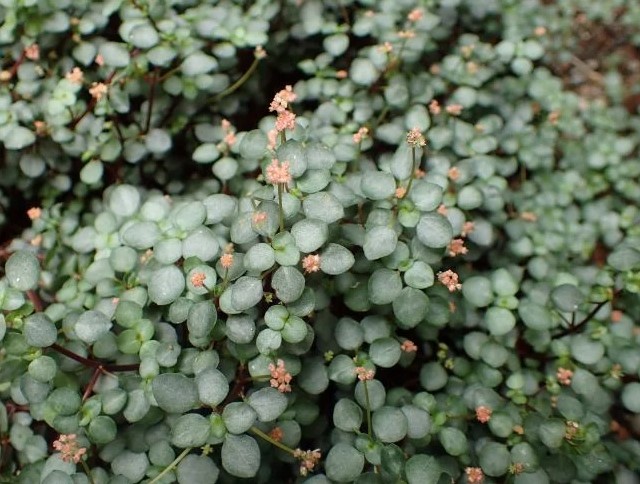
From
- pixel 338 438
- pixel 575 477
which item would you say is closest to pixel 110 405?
pixel 338 438

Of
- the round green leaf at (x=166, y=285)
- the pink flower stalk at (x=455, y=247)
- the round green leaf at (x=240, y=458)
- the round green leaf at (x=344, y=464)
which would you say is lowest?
the round green leaf at (x=344, y=464)

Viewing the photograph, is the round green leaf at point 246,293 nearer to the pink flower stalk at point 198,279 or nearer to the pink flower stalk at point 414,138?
the pink flower stalk at point 198,279

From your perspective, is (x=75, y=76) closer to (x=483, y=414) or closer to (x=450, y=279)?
(x=450, y=279)

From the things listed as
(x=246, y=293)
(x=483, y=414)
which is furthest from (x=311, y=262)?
(x=483, y=414)

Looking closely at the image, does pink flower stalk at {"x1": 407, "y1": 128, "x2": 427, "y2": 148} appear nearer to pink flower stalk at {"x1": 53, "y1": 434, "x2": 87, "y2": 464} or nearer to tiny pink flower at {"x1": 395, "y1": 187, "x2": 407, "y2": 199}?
tiny pink flower at {"x1": 395, "y1": 187, "x2": 407, "y2": 199}

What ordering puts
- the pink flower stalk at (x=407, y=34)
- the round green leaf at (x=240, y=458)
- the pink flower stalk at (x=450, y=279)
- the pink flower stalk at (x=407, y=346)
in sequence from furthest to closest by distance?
1. the pink flower stalk at (x=407, y=34)
2. the pink flower stalk at (x=407, y=346)
3. the pink flower stalk at (x=450, y=279)
4. the round green leaf at (x=240, y=458)

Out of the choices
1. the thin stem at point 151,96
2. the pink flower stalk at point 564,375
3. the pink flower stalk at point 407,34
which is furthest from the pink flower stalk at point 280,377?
the pink flower stalk at point 407,34

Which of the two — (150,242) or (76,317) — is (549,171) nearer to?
(150,242)

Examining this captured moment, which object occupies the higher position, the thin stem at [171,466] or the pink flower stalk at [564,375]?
the thin stem at [171,466]

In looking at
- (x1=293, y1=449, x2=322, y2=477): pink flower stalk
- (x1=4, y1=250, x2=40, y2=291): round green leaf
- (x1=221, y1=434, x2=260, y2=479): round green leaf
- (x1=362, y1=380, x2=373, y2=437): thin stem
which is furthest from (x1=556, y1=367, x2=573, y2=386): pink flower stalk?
(x1=4, y1=250, x2=40, y2=291): round green leaf
